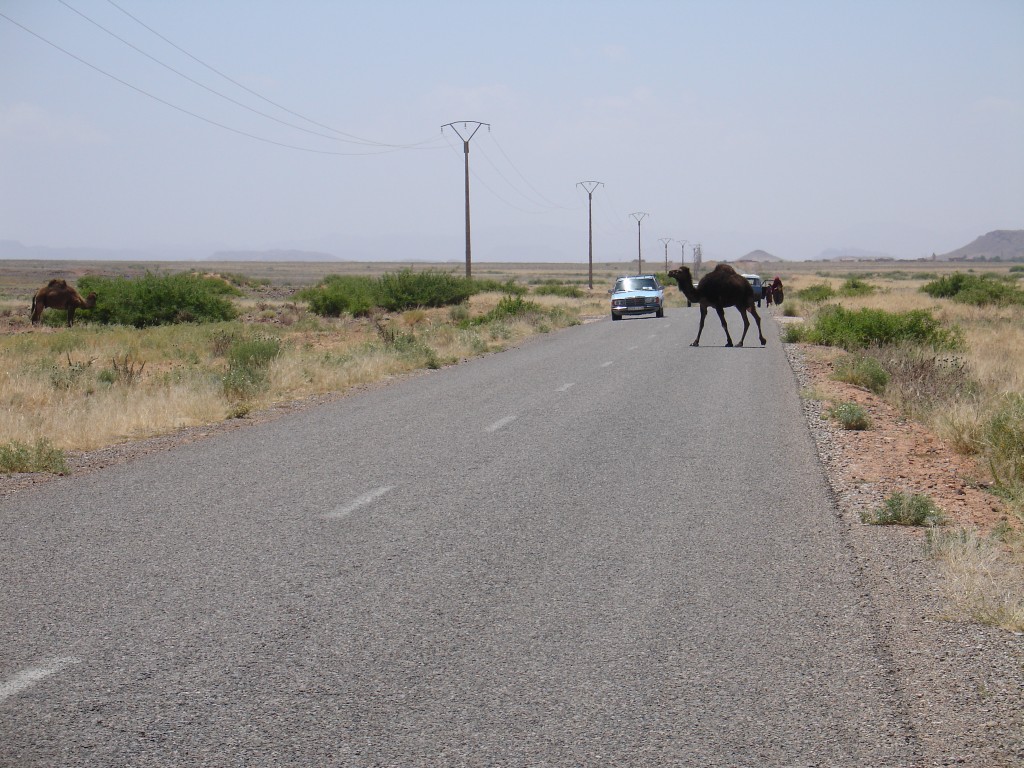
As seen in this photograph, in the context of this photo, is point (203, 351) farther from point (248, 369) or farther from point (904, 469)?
point (904, 469)

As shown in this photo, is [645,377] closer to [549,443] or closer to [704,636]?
[549,443]

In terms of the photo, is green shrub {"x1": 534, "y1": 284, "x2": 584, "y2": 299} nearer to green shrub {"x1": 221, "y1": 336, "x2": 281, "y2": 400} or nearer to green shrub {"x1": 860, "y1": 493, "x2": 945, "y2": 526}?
green shrub {"x1": 221, "y1": 336, "x2": 281, "y2": 400}

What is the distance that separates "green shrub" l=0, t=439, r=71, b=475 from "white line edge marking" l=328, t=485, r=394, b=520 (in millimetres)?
3832

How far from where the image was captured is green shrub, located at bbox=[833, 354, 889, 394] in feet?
64.1

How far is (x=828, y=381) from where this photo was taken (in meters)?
20.4

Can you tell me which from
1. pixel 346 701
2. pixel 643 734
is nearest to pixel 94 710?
pixel 346 701

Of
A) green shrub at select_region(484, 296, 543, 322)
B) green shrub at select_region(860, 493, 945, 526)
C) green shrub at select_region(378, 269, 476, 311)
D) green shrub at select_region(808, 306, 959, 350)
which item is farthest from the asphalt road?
green shrub at select_region(378, 269, 476, 311)

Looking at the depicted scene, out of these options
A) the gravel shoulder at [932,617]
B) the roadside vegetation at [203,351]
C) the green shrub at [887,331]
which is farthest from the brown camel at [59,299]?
the gravel shoulder at [932,617]

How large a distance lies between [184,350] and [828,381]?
1873 centimetres

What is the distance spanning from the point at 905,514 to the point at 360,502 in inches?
178

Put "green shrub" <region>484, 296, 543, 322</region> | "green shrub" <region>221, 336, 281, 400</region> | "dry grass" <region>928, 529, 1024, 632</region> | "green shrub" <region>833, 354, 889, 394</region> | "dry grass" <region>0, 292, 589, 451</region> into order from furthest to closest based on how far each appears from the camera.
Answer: "green shrub" <region>484, 296, 543, 322</region> → "green shrub" <region>833, 354, 889, 394</region> → "green shrub" <region>221, 336, 281, 400</region> → "dry grass" <region>0, 292, 589, 451</region> → "dry grass" <region>928, 529, 1024, 632</region>

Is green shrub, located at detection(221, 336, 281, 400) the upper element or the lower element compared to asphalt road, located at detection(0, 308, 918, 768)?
upper

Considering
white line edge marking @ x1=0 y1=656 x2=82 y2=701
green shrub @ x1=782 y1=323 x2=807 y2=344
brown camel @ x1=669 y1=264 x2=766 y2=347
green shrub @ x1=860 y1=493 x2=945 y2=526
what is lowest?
green shrub @ x1=860 y1=493 x2=945 y2=526

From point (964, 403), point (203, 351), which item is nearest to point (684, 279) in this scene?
point (964, 403)
